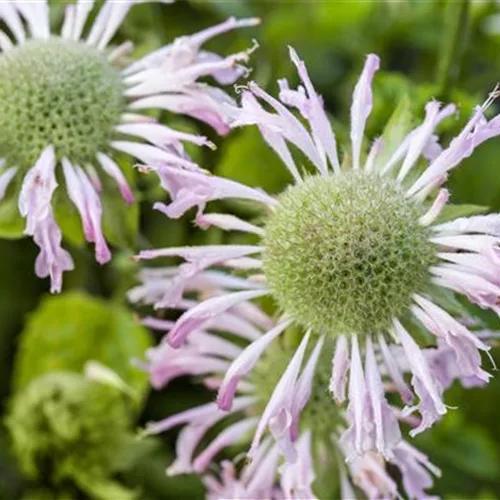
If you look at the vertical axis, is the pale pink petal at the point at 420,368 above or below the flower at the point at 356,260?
below

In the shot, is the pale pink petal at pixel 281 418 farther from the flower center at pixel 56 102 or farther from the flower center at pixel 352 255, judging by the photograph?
the flower center at pixel 56 102

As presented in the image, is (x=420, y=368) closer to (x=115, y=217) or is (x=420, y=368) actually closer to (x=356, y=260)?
(x=356, y=260)

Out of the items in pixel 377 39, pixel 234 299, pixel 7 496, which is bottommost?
pixel 7 496

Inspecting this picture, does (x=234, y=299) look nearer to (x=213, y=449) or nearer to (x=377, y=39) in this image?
(x=213, y=449)

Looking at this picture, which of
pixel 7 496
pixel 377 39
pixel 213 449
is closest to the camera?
pixel 213 449

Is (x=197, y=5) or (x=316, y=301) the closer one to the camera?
(x=316, y=301)

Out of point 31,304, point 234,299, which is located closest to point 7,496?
point 31,304

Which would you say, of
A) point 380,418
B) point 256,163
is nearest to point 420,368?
point 380,418

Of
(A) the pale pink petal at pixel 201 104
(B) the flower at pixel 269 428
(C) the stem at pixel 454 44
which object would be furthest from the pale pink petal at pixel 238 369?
(C) the stem at pixel 454 44
